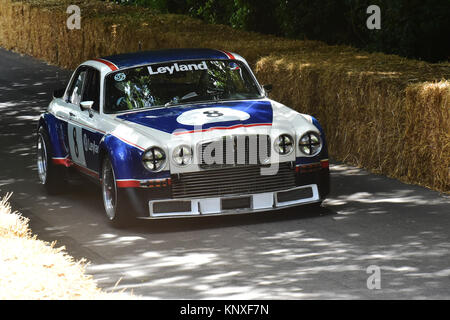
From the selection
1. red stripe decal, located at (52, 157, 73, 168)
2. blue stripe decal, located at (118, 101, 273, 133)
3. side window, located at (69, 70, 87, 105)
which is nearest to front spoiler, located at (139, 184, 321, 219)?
blue stripe decal, located at (118, 101, 273, 133)

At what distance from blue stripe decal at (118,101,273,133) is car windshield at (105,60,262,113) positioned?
0.23 metres

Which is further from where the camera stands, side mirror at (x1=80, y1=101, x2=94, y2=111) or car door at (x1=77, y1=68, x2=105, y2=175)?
side mirror at (x1=80, y1=101, x2=94, y2=111)

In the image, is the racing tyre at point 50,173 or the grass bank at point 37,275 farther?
the racing tyre at point 50,173

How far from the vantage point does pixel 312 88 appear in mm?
14711

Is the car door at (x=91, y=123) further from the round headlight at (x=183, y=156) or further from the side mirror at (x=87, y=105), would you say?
the round headlight at (x=183, y=156)

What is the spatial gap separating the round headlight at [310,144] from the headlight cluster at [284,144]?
0.12 m

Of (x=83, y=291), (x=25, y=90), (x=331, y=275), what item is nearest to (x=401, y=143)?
(x=331, y=275)

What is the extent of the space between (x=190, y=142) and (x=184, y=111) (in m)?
0.83

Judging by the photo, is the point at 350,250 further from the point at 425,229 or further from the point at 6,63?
the point at 6,63

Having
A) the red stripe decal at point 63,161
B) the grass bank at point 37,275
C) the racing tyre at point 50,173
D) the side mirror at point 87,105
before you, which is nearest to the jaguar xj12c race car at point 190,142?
the side mirror at point 87,105

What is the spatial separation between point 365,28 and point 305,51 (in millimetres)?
5193

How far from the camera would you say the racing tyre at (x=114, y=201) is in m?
10.3

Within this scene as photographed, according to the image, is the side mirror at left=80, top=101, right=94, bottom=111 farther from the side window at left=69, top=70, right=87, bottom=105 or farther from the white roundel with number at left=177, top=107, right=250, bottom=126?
the white roundel with number at left=177, top=107, right=250, bottom=126

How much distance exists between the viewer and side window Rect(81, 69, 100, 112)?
11.5 m
